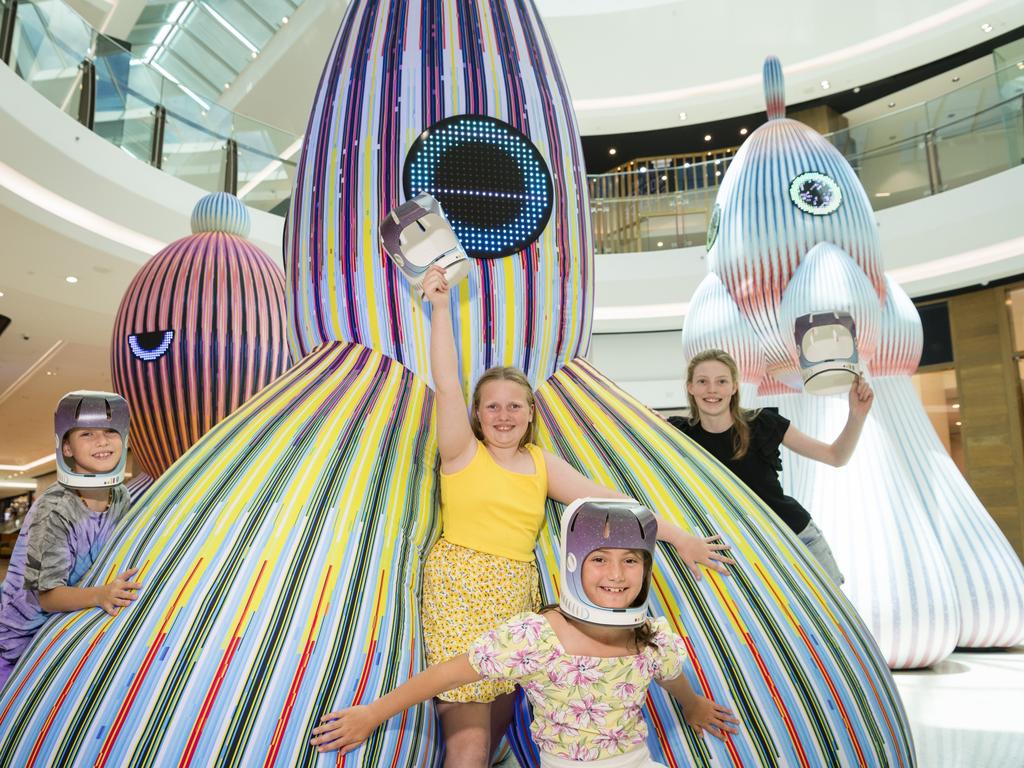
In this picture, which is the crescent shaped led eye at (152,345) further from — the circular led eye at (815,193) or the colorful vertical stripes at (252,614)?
the circular led eye at (815,193)

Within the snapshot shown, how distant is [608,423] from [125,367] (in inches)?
118

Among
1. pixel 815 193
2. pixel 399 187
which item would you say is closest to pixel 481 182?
pixel 399 187

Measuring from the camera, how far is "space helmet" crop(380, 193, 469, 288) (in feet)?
6.03

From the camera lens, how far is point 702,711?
162cm

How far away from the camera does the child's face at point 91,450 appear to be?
1.92 meters

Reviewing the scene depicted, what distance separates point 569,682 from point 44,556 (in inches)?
42.7

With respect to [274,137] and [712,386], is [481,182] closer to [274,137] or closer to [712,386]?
[712,386]

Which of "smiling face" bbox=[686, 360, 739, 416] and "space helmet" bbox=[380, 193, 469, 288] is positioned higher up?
"space helmet" bbox=[380, 193, 469, 288]

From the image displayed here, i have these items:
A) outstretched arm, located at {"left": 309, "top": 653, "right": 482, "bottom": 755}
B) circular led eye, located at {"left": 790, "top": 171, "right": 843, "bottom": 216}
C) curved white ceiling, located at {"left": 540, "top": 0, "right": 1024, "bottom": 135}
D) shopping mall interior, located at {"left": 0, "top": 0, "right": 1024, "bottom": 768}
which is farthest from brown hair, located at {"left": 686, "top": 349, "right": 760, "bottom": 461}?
curved white ceiling, located at {"left": 540, "top": 0, "right": 1024, "bottom": 135}

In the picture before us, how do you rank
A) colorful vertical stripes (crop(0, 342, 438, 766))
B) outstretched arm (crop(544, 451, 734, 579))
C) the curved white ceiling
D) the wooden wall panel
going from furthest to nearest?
1. the curved white ceiling
2. the wooden wall panel
3. outstretched arm (crop(544, 451, 734, 579))
4. colorful vertical stripes (crop(0, 342, 438, 766))

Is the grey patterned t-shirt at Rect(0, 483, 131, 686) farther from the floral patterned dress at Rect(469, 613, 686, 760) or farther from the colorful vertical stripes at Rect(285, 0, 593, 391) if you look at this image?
the floral patterned dress at Rect(469, 613, 686, 760)

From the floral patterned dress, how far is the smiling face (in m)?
0.98

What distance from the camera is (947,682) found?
3979 millimetres

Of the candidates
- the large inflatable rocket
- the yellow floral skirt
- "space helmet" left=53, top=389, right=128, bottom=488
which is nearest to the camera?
the yellow floral skirt
